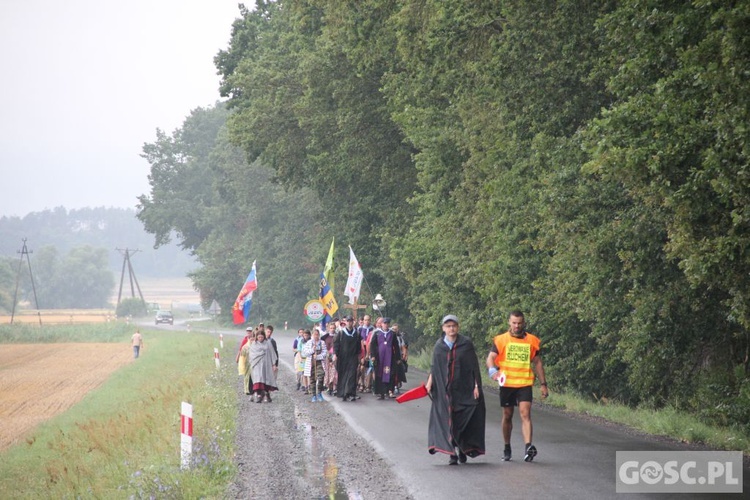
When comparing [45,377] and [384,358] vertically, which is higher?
[384,358]

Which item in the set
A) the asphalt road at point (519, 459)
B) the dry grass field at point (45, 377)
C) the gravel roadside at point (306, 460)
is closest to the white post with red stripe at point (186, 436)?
the gravel roadside at point (306, 460)

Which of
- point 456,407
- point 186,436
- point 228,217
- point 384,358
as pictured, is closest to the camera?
point 186,436

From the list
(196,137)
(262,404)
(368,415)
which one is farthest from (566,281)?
(196,137)

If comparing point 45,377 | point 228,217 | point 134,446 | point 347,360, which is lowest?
point 45,377

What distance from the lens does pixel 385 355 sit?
941 inches

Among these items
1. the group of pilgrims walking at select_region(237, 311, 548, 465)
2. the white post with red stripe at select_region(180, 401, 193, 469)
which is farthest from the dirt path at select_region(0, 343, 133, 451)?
the white post with red stripe at select_region(180, 401, 193, 469)

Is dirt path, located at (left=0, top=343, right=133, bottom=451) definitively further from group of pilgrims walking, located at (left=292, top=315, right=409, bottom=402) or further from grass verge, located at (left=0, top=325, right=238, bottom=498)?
group of pilgrims walking, located at (left=292, top=315, right=409, bottom=402)

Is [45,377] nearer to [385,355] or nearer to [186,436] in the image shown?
[385,355]

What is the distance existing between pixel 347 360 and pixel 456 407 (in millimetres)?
11701

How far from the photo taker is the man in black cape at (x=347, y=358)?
2392 cm

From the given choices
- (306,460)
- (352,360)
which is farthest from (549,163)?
(306,460)

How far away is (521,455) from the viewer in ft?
44.0

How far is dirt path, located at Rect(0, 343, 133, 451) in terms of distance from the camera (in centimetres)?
3091

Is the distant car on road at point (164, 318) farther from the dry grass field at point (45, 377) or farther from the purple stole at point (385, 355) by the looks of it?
the purple stole at point (385, 355)
